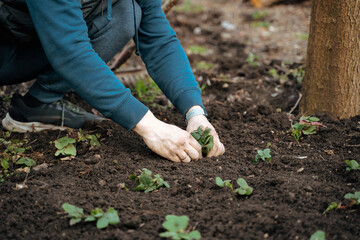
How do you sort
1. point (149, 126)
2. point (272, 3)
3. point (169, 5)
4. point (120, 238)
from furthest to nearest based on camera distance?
point (272, 3) → point (169, 5) → point (149, 126) → point (120, 238)

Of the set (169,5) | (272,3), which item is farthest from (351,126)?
(272,3)

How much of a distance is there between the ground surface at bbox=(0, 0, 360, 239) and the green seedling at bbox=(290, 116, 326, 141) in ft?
0.13

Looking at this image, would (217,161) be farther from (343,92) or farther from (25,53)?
(25,53)

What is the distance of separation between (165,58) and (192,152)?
68cm

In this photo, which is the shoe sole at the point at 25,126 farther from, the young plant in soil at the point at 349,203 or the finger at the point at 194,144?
the young plant in soil at the point at 349,203

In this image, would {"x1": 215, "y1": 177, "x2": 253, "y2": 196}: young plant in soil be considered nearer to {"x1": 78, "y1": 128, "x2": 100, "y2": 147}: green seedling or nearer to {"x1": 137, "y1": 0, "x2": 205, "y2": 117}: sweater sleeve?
{"x1": 137, "y1": 0, "x2": 205, "y2": 117}: sweater sleeve

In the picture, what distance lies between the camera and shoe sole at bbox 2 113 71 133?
2.62 meters

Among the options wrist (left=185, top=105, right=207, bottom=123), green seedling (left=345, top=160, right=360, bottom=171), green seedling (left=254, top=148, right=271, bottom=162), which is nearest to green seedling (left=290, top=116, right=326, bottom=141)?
green seedling (left=254, top=148, right=271, bottom=162)

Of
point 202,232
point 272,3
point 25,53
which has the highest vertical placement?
point 25,53

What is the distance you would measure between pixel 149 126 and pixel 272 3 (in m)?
5.56

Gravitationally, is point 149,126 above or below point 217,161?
above

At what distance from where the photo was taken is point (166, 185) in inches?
72.9

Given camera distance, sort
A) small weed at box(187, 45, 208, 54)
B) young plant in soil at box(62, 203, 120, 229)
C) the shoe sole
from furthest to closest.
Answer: small weed at box(187, 45, 208, 54)
the shoe sole
young plant in soil at box(62, 203, 120, 229)

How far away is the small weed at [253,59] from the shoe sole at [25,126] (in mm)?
→ 2204
